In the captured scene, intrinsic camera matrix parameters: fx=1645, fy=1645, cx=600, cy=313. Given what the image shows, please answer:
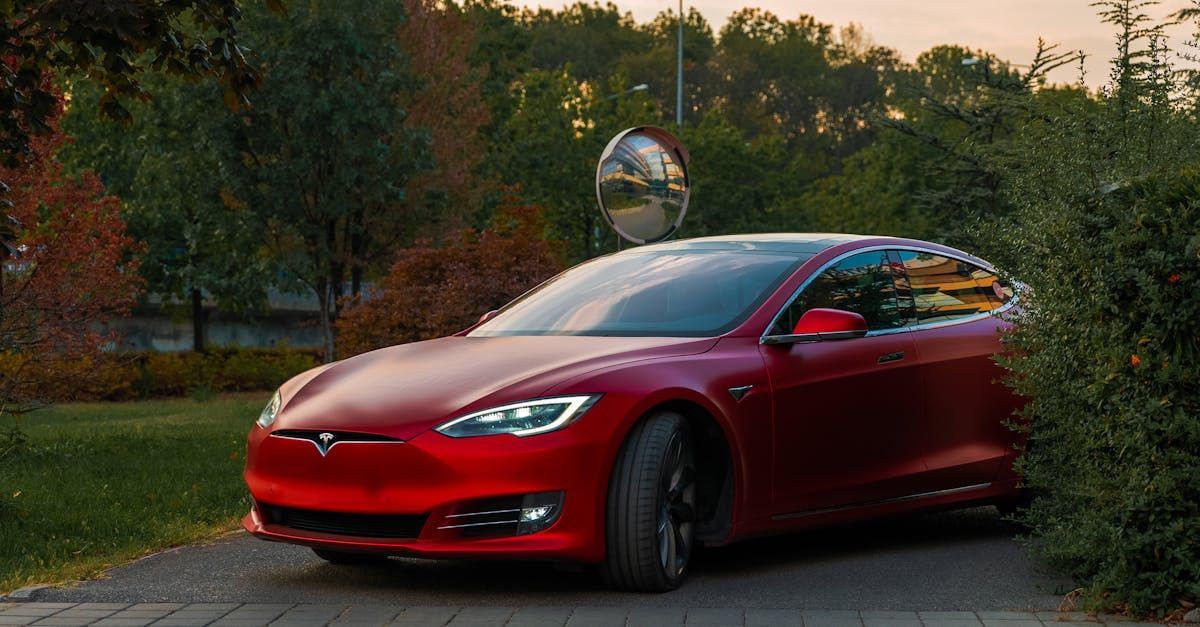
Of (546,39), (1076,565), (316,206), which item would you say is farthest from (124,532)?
(546,39)

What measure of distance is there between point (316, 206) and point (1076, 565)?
21.9m

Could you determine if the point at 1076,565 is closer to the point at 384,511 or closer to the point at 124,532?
the point at 384,511

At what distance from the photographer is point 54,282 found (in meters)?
Answer: 14.6

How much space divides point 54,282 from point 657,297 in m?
8.48

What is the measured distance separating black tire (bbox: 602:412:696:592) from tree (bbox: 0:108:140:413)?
5.53 metres

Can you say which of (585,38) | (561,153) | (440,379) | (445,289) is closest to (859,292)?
(440,379)

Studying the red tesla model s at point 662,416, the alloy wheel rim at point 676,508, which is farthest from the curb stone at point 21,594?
the alloy wheel rim at point 676,508

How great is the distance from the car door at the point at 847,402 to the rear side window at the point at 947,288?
0.69 ft

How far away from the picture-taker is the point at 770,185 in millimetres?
48125

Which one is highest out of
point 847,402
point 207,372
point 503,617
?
point 847,402

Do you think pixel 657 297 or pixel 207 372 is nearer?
pixel 657 297

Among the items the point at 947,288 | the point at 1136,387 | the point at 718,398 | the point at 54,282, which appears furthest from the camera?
the point at 54,282

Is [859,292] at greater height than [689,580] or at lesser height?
greater

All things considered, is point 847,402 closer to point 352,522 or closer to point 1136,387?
point 1136,387
